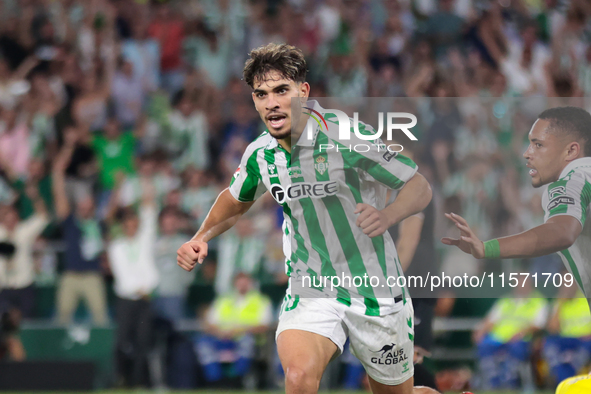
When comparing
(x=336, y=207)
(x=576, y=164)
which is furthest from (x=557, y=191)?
(x=336, y=207)

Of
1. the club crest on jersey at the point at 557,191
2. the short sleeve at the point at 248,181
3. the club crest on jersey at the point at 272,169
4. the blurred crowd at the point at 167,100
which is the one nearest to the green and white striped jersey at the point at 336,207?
the club crest on jersey at the point at 272,169

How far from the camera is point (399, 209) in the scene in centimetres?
405

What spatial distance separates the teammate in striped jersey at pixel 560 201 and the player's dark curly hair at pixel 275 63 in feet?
4.10

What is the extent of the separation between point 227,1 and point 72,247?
15.0 feet

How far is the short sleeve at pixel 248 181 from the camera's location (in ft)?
14.7

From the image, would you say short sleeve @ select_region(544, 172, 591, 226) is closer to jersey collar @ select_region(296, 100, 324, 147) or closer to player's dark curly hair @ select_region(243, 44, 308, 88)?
jersey collar @ select_region(296, 100, 324, 147)

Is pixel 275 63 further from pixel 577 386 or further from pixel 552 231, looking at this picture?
pixel 577 386

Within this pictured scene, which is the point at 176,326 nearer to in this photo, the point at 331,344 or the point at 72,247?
the point at 72,247

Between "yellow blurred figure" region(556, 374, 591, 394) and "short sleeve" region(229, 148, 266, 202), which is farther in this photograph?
"short sleeve" region(229, 148, 266, 202)

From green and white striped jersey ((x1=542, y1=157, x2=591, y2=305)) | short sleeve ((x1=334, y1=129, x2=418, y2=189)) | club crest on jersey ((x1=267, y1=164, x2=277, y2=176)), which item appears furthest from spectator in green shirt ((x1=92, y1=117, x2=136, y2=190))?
green and white striped jersey ((x1=542, y1=157, x2=591, y2=305))

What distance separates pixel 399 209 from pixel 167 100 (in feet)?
23.1

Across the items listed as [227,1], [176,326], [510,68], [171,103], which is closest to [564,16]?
[510,68]

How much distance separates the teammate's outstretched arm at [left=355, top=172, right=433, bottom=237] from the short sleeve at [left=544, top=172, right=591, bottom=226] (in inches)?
26.9

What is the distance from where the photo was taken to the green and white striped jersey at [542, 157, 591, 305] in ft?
13.4
